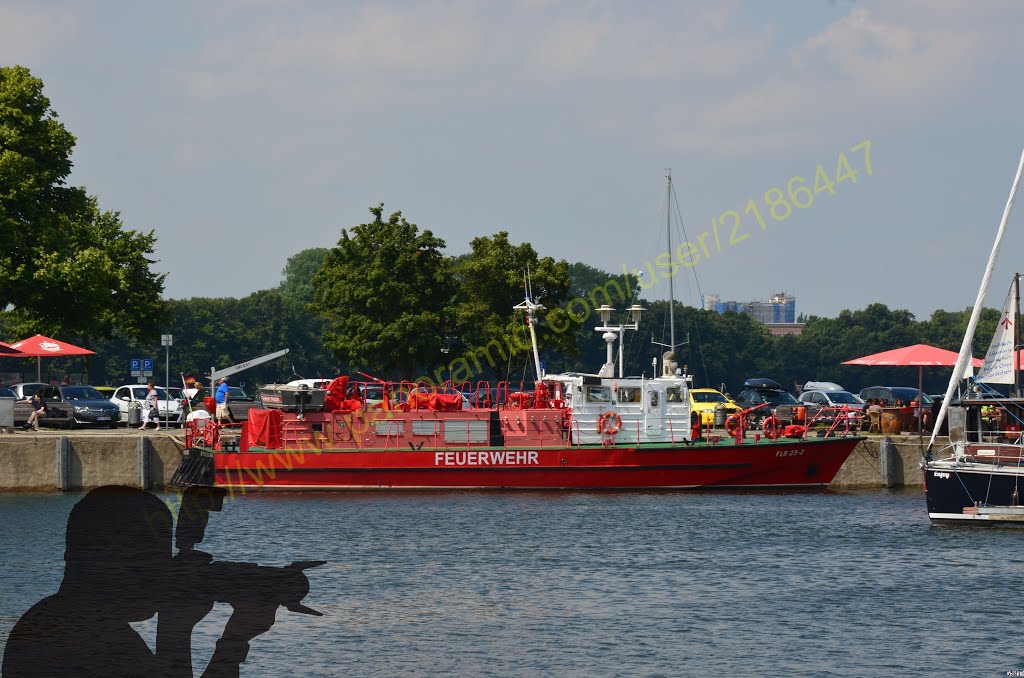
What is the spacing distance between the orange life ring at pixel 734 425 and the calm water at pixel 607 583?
238cm

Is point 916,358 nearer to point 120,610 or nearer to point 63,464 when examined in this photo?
point 63,464

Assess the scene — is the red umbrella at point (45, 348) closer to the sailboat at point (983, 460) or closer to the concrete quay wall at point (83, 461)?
the concrete quay wall at point (83, 461)

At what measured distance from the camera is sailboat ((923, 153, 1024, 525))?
28672 millimetres

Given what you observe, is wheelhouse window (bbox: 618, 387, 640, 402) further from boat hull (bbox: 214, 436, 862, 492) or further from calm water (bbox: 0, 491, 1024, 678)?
calm water (bbox: 0, 491, 1024, 678)

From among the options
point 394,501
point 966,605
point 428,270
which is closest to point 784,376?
point 428,270

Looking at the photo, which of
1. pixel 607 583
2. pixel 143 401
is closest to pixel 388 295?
pixel 143 401

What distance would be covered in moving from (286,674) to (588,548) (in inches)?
447

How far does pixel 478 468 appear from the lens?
116 feet

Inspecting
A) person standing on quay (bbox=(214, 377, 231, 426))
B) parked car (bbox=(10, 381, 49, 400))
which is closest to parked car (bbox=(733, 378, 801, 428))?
person standing on quay (bbox=(214, 377, 231, 426))

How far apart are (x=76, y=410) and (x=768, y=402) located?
25398 millimetres

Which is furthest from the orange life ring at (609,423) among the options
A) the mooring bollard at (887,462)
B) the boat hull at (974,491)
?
the boat hull at (974,491)

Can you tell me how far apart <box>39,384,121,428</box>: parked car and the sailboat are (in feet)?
89.3

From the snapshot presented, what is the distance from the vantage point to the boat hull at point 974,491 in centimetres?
2862

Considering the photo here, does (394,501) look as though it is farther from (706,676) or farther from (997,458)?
(706,676)
